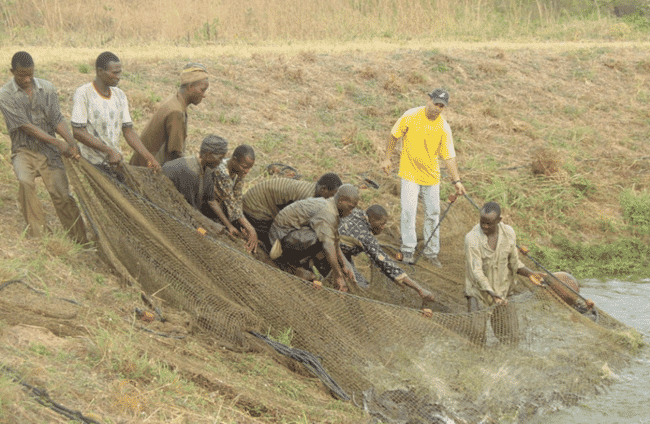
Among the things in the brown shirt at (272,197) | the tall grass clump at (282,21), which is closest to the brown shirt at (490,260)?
the brown shirt at (272,197)

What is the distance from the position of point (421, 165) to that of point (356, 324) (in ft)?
8.67

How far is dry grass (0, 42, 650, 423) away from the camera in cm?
416

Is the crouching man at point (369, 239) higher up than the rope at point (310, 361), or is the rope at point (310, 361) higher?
the crouching man at point (369, 239)

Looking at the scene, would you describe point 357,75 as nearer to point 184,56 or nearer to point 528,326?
point 184,56

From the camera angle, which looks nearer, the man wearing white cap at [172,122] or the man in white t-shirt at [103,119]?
the man in white t-shirt at [103,119]

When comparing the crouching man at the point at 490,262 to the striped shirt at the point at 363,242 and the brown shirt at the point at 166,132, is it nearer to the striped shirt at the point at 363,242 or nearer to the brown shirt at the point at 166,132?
the striped shirt at the point at 363,242

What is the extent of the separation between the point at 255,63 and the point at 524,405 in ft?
28.3

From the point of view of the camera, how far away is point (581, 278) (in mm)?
8438

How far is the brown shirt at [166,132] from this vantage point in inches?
232

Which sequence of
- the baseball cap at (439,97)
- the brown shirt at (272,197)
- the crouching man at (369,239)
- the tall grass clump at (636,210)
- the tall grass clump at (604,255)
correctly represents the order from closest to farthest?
the crouching man at (369,239) < the brown shirt at (272,197) < the baseball cap at (439,97) < the tall grass clump at (604,255) < the tall grass clump at (636,210)

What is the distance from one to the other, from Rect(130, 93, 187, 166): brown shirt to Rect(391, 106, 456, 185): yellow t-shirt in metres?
2.29

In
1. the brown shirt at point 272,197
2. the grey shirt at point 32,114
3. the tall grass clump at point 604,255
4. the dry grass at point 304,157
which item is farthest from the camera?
the tall grass clump at point 604,255

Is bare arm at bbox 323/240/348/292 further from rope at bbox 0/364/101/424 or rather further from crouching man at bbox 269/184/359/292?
rope at bbox 0/364/101/424

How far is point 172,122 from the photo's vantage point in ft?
19.3
